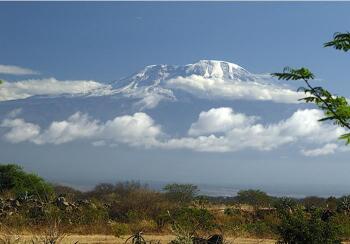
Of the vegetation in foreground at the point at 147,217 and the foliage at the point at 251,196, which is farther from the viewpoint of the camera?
the foliage at the point at 251,196

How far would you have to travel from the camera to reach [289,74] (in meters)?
16.2

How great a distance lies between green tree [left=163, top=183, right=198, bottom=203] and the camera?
5675 cm

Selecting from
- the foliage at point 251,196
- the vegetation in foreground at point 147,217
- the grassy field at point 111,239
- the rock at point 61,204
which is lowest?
the grassy field at point 111,239

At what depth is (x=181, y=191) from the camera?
59031 millimetres

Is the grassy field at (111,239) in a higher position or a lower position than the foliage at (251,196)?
lower

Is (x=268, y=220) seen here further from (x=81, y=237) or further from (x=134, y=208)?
(x=81, y=237)

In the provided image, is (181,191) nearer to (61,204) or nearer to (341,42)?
(61,204)

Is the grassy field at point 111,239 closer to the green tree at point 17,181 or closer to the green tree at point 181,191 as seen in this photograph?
the green tree at point 17,181

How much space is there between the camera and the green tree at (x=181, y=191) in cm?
5675

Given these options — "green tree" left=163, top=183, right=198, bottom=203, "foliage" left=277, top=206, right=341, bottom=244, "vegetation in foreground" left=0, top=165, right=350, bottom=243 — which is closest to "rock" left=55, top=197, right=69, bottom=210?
"vegetation in foreground" left=0, top=165, right=350, bottom=243

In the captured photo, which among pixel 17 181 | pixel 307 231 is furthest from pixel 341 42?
pixel 17 181

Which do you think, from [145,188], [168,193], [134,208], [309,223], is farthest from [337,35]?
[168,193]

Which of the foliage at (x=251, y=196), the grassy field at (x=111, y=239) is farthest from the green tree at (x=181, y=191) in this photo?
the grassy field at (x=111, y=239)

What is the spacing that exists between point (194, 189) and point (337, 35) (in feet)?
148
